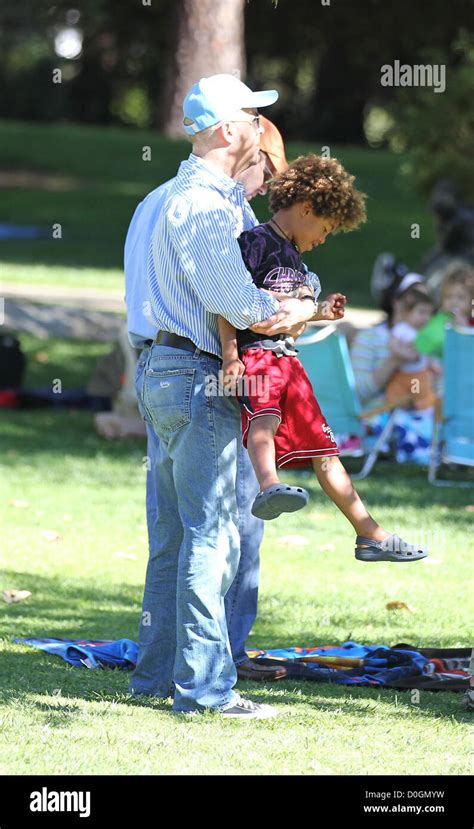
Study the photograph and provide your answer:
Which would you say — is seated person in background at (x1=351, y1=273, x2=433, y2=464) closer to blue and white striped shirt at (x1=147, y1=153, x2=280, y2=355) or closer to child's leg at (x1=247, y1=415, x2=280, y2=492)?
child's leg at (x1=247, y1=415, x2=280, y2=492)

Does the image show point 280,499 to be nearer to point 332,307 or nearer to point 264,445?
point 264,445

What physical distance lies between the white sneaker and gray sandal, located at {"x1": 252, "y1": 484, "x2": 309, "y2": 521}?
2.20 ft

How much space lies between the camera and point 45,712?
14.9 feet

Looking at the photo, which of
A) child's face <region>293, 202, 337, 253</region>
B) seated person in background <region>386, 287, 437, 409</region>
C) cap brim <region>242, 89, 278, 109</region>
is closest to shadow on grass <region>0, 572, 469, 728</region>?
child's face <region>293, 202, 337, 253</region>

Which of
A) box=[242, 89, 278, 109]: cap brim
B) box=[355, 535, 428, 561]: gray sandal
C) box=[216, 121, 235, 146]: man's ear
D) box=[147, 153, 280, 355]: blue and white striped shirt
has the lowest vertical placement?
box=[355, 535, 428, 561]: gray sandal

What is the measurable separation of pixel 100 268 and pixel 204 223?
1554 centimetres

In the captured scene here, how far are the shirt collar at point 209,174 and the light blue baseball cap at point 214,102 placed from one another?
0.10 metres

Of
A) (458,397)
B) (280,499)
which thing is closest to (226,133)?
(280,499)

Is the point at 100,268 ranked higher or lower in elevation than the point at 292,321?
higher

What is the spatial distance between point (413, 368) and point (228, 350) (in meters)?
5.88

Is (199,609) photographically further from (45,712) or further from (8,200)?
(8,200)

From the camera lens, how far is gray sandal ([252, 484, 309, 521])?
4.29 metres

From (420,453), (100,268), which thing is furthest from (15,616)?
(100,268)
